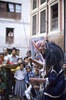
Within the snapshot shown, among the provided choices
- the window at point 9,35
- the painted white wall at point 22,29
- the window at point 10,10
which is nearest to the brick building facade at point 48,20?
the painted white wall at point 22,29

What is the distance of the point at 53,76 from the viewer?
2.93m

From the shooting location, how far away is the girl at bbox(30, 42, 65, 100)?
2.94 metres

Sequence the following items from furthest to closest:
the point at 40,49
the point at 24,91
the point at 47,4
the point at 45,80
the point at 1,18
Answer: the point at 1,18 → the point at 47,4 → the point at 24,91 → the point at 40,49 → the point at 45,80

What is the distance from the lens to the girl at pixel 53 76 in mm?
2939

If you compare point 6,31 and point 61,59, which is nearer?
point 61,59

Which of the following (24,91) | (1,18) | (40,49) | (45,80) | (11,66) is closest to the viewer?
(45,80)

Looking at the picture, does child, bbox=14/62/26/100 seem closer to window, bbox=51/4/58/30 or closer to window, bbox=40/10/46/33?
window, bbox=51/4/58/30

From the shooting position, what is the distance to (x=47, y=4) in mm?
15547

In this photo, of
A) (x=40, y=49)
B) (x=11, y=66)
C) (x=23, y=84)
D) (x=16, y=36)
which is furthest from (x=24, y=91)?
(x=16, y=36)

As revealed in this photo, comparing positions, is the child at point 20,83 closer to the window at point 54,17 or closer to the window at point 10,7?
the window at point 54,17

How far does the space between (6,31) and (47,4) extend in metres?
4.89

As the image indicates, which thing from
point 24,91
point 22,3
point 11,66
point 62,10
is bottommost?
point 24,91

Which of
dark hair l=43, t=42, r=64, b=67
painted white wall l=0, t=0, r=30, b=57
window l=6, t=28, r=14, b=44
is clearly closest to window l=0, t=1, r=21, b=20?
painted white wall l=0, t=0, r=30, b=57

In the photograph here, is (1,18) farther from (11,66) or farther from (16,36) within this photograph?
(11,66)
